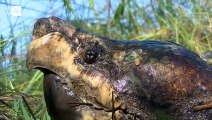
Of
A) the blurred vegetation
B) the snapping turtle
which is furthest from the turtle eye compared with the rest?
the blurred vegetation

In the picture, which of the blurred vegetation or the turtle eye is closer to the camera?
the turtle eye

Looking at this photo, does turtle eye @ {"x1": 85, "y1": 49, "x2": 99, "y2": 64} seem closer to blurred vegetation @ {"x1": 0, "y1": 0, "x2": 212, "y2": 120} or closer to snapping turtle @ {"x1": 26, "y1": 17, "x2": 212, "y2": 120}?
snapping turtle @ {"x1": 26, "y1": 17, "x2": 212, "y2": 120}

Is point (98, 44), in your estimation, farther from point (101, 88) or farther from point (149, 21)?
point (149, 21)

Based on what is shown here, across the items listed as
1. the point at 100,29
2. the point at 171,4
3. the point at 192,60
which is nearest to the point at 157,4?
the point at 171,4

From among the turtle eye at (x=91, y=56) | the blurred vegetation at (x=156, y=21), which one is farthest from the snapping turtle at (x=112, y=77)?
the blurred vegetation at (x=156, y=21)

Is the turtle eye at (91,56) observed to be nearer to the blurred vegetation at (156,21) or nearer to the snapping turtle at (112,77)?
the snapping turtle at (112,77)

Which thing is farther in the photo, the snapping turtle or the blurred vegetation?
the blurred vegetation
